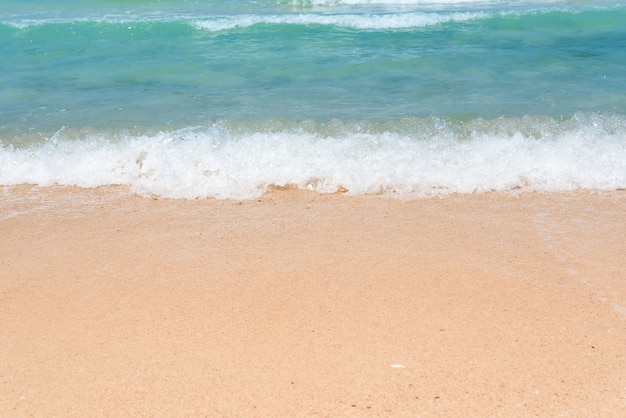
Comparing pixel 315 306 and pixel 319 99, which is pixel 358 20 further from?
pixel 315 306

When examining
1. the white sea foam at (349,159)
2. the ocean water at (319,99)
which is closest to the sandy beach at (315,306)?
the white sea foam at (349,159)

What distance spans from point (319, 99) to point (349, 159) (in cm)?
218

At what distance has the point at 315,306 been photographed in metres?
3.62

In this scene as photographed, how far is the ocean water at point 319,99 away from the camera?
18.2 feet

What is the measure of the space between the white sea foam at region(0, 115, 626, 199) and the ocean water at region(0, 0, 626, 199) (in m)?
0.02

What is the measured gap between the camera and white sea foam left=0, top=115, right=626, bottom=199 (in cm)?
536

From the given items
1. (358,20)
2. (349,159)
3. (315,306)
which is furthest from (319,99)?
(358,20)

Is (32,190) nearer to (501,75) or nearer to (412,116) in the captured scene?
(412,116)

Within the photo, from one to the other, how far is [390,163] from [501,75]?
3657mm

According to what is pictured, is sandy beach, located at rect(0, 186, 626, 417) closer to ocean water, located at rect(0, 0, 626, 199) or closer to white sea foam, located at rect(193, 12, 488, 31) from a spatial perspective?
ocean water, located at rect(0, 0, 626, 199)

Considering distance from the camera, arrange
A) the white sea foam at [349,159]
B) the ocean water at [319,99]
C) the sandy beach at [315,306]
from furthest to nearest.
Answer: the ocean water at [319,99] < the white sea foam at [349,159] < the sandy beach at [315,306]

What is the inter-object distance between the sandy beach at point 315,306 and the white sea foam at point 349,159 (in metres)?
0.25

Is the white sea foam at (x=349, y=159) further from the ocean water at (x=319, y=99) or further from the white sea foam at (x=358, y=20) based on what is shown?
the white sea foam at (x=358, y=20)

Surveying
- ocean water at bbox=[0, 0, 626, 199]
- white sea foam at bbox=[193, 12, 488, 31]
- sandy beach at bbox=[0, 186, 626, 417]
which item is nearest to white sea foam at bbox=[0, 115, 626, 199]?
ocean water at bbox=[0, 0, 626, 199]
